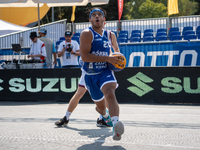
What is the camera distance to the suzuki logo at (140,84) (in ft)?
32.3

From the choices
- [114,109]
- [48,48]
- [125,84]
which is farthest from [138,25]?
[114,109]

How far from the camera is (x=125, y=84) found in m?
10.0

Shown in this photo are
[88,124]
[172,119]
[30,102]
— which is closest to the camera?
[88,124]

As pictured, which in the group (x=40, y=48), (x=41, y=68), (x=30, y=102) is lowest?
(x=30, y=102)

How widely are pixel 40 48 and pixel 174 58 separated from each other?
5.73m

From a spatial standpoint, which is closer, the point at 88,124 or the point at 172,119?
the point at 88,124

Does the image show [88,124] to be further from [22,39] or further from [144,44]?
[22,39]

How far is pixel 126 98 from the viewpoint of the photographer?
10.0m

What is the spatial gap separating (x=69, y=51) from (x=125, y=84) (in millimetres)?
2082

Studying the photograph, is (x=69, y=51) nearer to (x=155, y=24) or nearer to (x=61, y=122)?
(x=61, y=122)

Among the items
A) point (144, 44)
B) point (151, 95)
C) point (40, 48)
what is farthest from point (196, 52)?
point (40, 48)

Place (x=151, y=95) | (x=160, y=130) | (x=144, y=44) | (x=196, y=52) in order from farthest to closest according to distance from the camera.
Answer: (x=144, y=44) < (x=196, y=52) < (x=151, y=95) < (x=160, y=130)

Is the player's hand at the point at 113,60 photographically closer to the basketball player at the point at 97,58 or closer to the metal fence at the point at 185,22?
the basketball player at the point at 97,58

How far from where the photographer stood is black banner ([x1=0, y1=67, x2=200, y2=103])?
31.4 ft
